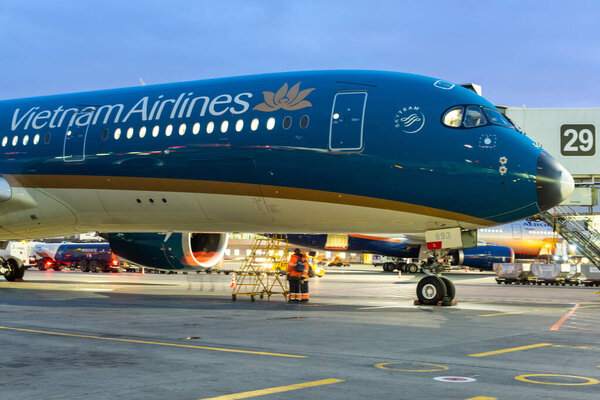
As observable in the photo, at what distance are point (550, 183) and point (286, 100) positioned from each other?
5.85m

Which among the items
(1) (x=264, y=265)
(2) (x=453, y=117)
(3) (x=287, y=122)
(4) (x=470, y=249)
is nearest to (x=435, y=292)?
(2) (x=453, y=117)

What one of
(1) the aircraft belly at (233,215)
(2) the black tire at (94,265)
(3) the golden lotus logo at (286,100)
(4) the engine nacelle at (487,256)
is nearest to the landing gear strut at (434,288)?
(1) the aircraft belly at (233,215)

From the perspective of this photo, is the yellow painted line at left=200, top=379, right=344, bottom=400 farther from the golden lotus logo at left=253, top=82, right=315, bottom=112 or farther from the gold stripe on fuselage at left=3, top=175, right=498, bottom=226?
the golden lotus logo at left=253, top=82, right=315, bottom=112

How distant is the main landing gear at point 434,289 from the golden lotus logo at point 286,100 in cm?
479

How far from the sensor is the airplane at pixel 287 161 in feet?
45.9

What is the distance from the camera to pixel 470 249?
144 ft

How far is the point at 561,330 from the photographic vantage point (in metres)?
11.4

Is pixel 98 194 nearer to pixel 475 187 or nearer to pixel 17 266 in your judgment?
pixel 475 187

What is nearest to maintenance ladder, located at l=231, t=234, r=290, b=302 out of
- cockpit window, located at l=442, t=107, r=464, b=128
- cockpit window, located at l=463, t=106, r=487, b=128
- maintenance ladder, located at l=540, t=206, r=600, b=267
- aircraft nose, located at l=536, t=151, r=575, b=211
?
cockpit window, located at l=442, t=107, r=464, b=128

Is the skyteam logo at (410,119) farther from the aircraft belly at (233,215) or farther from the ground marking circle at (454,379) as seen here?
the ground marking circle at (454,379)

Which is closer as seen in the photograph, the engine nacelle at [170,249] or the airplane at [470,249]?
the engine nacelle at [170,249]

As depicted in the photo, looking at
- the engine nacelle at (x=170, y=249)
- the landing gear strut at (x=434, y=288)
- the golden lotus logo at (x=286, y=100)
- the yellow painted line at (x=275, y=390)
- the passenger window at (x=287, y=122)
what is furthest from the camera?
the engine nacelle at (x=170, y=249)

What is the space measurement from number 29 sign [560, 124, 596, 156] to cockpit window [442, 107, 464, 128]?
1915 cm

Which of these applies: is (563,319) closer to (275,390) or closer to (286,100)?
(286,100)
